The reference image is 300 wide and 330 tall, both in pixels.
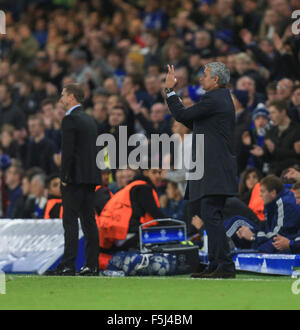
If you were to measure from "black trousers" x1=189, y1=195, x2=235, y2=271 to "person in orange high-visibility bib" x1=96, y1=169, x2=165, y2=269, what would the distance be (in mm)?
2088

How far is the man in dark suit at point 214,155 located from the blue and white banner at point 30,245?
230 centimetres

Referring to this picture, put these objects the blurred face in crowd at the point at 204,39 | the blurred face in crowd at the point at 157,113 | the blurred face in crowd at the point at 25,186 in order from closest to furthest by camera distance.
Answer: the blurred face in crowd at the point at 157,113, the blurred face in crowd at the point at 25,186, the blurred face in crowd at the point at 204,39

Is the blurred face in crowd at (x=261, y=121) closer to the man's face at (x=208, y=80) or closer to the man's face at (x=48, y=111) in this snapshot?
the man's face at (x=208, y=80)

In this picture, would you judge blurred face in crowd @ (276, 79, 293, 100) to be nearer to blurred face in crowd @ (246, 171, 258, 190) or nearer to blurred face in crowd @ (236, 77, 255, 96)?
blurred face in crowd @ (236, 77, 255, 96)

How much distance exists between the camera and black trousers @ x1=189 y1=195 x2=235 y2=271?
910 cm

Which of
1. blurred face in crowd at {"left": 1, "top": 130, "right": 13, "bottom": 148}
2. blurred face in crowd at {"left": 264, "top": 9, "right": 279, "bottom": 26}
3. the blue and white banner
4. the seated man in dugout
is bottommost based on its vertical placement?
the blue and white banner

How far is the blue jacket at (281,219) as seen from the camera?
34.2ft

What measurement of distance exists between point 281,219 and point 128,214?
1.92 m

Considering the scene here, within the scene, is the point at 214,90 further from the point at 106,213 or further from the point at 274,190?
the point at 106,213

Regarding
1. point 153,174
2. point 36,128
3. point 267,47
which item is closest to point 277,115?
point 153,174

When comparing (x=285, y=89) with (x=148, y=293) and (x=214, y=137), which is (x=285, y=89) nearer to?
(x=214, y=137)

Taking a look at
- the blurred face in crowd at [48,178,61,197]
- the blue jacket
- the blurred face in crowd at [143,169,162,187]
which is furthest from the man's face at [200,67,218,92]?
the blurred face in crowd at [48,178,61,197]

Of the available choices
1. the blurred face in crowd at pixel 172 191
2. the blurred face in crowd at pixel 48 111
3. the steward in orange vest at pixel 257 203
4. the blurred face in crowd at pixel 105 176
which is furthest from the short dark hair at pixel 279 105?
the blurred face in crowd at pixel 48 111
